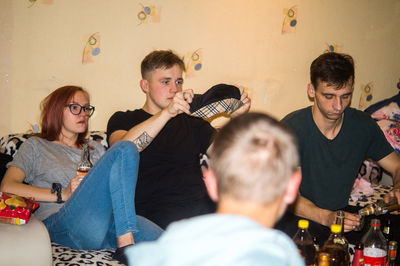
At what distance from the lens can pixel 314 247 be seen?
1.65 meters

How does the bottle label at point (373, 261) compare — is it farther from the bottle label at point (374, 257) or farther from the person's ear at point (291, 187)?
the person's ear at point (291, 187)

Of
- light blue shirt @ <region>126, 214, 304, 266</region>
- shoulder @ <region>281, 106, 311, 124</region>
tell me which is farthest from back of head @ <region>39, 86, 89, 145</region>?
light blue shirt @ <region>126, 214, 304, 266</region>

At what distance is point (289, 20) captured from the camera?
10.2ft

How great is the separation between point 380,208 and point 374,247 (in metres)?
0.32

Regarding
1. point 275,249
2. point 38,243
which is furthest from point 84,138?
point 275,249

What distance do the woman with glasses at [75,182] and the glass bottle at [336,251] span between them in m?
0.74

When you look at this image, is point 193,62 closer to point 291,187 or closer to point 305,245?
point 305,245

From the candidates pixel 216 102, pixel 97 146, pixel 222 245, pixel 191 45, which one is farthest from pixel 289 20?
pixel 222 245

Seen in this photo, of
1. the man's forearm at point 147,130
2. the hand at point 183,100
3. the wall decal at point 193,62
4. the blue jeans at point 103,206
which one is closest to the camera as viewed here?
the blue jeans at point 103,206

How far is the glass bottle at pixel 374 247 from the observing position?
1.59 meters

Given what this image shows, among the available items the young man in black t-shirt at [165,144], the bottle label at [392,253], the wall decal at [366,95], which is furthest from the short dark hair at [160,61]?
the wall decal at [366,95]

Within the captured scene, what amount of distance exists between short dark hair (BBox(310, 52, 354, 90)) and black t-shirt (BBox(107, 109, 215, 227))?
2.30 ft

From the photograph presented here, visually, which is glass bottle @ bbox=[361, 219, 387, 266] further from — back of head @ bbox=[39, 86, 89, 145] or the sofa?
back of head @ bbox=[39, 86, 89, 145]

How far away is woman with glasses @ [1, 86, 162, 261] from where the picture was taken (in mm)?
1777
